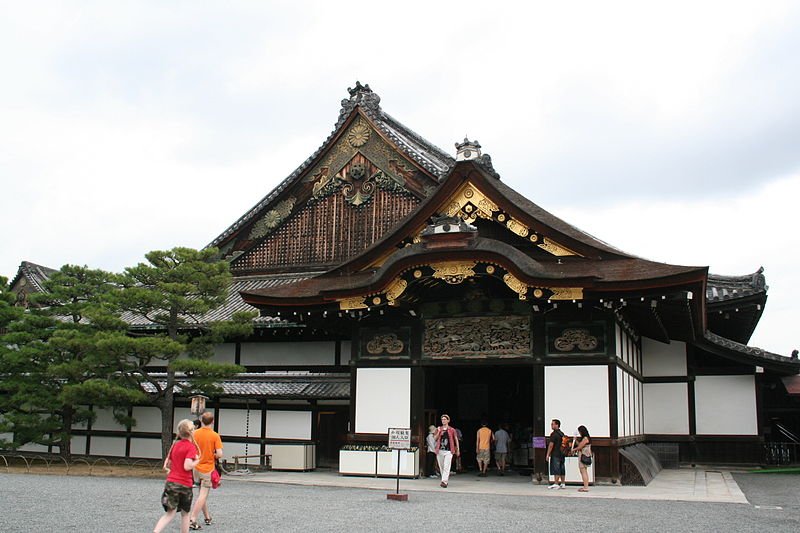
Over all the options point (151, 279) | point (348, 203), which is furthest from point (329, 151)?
point (151, 279)

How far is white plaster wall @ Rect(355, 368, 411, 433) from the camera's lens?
18.2m

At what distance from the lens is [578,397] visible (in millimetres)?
16578

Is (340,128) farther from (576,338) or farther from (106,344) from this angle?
(576,338)

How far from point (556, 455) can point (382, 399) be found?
14.8ft

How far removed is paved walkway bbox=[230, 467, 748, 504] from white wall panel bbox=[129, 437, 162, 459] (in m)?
4.62

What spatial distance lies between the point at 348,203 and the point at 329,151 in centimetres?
212

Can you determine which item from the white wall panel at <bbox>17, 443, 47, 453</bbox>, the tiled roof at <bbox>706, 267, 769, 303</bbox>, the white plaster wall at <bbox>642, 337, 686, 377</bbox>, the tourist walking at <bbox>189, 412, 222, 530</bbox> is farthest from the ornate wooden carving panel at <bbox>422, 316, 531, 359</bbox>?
the white wall panel at <bbox>17, 443, 47, 453</bbox>

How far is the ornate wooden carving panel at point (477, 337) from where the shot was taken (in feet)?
57.0

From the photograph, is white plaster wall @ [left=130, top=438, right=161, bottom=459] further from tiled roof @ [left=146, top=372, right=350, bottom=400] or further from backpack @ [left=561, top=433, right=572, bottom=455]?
backpack @ [left=561, top=433, right=572, bottom=455]

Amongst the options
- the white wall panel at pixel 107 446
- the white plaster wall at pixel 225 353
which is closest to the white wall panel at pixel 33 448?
the white wall panel at pixel 107 446

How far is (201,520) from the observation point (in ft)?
36.7

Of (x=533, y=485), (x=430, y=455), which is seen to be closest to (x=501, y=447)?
(x=430, y=455)

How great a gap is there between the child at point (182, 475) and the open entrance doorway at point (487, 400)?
13636 millimetres

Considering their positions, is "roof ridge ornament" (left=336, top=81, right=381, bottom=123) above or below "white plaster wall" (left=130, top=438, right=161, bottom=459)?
above
